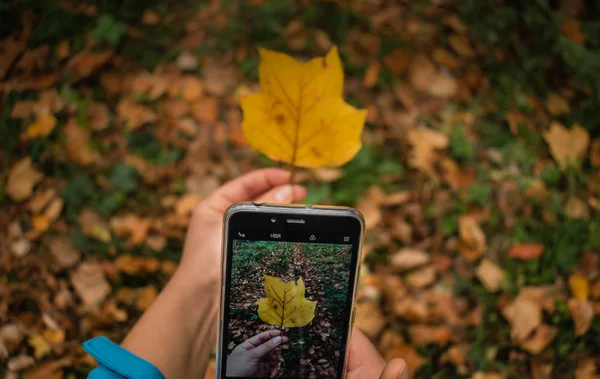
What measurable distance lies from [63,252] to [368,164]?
1030mm

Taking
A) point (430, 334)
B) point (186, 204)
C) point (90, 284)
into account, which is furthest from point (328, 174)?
point (90, 284)

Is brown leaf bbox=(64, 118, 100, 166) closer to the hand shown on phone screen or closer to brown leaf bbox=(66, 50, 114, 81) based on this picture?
brown leaf bbox=(66, 50, 114, 81)

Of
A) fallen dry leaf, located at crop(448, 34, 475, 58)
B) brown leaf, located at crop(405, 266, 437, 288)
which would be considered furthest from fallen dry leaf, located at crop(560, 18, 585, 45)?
brown leaf, located at crop(405, 266, 437, 288)

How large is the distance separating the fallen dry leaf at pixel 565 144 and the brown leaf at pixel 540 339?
1.90 feet

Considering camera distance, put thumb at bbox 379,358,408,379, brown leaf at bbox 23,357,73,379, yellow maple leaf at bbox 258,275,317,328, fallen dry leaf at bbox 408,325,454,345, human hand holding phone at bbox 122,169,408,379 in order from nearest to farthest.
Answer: thumb at bbox 379,358,408,379 < yellow maple leaf at bbox 258,275,317,328 < human hand holding phone at bbox 122,169,408,379 < brown leaf at bbox 23,357,73,379 < fallen dry leaf at bbox 408,325,454,345

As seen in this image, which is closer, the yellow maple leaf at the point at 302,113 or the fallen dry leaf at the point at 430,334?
the yellow maple leaf at the point at 302,113

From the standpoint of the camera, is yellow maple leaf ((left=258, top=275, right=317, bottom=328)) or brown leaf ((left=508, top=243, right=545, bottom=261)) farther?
brown leaf ((left=508, top=243, right=545, bottom=261))

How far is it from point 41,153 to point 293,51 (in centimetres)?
98

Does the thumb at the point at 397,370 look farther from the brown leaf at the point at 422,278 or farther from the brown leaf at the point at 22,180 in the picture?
the brown leaf at the point at 22,180

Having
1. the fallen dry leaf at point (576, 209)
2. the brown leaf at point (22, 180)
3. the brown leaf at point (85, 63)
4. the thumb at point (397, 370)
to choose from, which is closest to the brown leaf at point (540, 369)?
the fallen dry leaf at point (576, 209)

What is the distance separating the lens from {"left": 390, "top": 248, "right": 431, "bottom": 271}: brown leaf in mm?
1573

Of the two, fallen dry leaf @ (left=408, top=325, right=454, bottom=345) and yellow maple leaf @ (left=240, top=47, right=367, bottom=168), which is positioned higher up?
yellow maple leaf @ (left=240, top=47, right=367, bottom=168)

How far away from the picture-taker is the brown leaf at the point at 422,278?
1546mm

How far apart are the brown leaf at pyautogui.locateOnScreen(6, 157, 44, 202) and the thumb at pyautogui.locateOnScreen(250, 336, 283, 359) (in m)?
1.03
